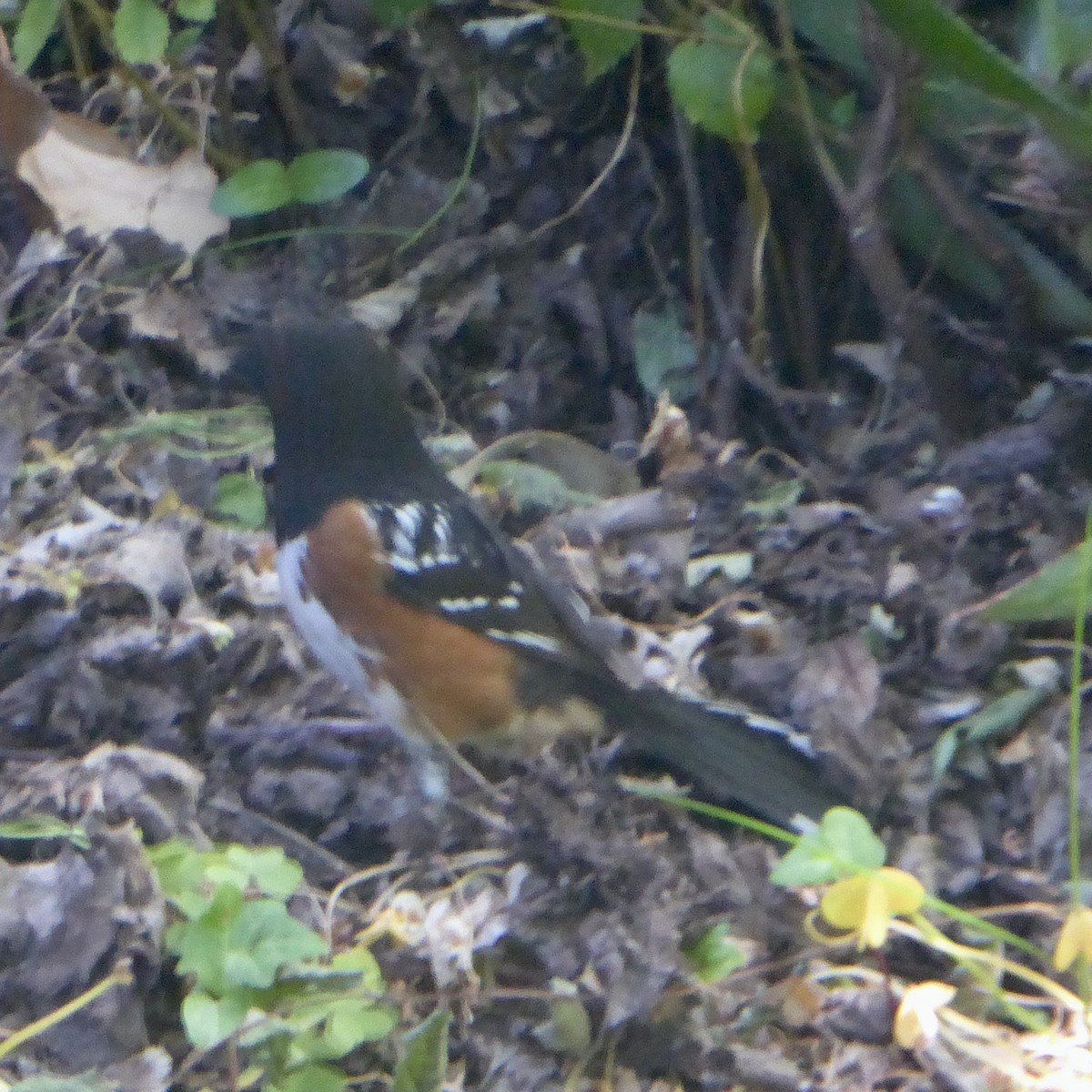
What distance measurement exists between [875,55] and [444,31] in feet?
3.85

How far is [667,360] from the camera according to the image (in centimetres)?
Result: 336

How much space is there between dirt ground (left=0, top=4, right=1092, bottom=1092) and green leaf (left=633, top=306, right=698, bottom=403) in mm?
A: 47

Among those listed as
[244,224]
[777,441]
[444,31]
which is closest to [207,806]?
[777,441]

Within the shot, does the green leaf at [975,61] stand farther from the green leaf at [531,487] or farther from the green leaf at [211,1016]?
the green leaf at [211,1016]

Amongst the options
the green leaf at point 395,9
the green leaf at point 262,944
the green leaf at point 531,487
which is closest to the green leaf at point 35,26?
the green leaf at point 395,9

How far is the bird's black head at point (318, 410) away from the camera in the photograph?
260cm

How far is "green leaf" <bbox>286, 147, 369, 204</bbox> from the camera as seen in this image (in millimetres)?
3338

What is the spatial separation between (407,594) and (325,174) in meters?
1.20

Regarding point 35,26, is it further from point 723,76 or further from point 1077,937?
point 1077,937

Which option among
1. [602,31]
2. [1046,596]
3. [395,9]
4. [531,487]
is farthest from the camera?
[395,9]

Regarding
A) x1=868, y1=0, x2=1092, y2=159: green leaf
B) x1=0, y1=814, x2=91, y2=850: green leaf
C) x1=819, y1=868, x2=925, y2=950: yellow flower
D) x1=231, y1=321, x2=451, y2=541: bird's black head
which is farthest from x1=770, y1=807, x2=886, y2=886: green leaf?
x1=868, y1=0, x2=1092, y2=159: green leaf

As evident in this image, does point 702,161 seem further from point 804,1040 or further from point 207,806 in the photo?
point 804,1040

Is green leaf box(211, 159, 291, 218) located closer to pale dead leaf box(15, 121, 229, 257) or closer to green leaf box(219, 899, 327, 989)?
pale dead leaf box(15, 121, 229, 257)

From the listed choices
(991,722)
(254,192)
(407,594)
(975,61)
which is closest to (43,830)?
(407,594)
